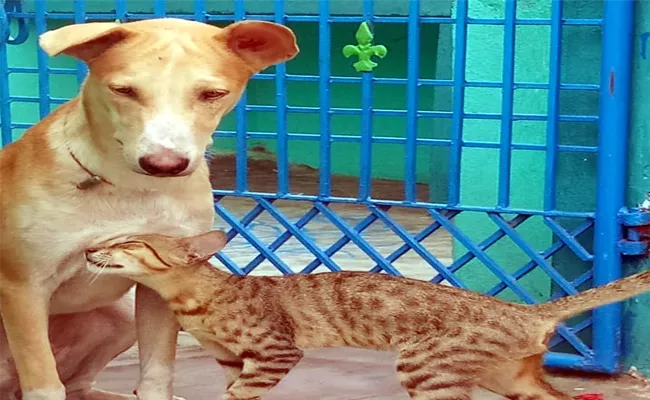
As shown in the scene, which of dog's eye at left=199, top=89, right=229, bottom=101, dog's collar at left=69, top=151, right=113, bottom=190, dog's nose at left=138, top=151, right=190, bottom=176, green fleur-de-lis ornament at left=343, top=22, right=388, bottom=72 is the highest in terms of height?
green fleur-de-lis ornament at left=343, top=22, right=388, bottom=72

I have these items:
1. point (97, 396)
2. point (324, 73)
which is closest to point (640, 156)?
point (324, 73)

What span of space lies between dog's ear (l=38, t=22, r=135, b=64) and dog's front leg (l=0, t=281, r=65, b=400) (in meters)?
0.65

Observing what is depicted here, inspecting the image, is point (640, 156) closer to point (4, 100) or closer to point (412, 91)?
point (412, 91)

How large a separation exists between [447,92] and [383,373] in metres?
2.26

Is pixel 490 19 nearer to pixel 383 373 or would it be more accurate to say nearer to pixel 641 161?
pixel 641 161

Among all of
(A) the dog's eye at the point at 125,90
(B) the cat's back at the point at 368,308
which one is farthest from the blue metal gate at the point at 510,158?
(A) the dog's eye at the point at 125,90

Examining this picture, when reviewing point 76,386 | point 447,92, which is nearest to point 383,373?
point 76,386

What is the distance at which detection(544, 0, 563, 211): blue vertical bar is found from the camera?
3756 mm

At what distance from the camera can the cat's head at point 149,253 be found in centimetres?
288

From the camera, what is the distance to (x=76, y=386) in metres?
3.50

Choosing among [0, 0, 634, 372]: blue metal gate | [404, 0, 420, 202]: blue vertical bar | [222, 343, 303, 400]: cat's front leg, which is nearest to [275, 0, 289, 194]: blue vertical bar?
[0, 0, 634, 372]: blue metal gate

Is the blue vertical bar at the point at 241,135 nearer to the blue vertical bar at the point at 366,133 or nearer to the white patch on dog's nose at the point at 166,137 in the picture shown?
the blue vertical bar at the point at 366,133

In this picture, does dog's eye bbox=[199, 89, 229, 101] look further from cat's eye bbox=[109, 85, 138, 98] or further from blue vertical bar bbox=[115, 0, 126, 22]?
blue vertical bar bbox=[115, 0, 126, 22]

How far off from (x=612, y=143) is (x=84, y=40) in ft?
6.27
